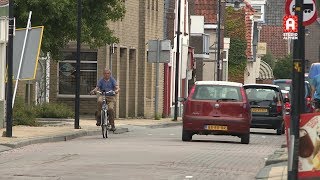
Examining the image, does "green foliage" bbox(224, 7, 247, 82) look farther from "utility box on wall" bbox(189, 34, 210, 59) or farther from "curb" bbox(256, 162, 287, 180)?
"curb" bbox(256, 162, 287, 180)

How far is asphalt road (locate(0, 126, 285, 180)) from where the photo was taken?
1678 centimetres

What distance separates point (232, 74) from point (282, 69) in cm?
2325

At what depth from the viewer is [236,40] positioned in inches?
3455

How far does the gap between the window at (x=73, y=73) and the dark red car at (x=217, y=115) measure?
64.2 ft

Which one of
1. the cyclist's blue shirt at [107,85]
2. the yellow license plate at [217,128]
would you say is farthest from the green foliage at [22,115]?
the yellow license plate at [217,128]

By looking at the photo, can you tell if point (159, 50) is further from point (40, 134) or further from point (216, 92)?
point (40, 134)

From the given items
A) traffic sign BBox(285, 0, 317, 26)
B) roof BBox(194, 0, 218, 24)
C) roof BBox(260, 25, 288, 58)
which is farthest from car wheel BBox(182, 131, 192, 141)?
roof BBox(260, 25, 288, 58)

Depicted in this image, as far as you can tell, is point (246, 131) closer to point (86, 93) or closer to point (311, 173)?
Answer: point (311, 173)

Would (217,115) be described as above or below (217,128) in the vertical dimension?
above

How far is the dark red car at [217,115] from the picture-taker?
1104 inches

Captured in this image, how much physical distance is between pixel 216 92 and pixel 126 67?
23653 mm

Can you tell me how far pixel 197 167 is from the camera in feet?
60.6

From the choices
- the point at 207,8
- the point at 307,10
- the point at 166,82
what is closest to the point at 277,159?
the point at 307,10

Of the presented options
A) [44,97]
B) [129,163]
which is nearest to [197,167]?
[129,163]
